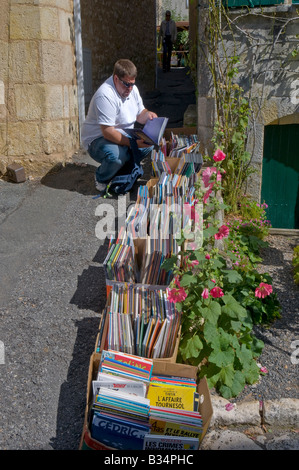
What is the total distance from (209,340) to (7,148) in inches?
174

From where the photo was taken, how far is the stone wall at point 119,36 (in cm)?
796

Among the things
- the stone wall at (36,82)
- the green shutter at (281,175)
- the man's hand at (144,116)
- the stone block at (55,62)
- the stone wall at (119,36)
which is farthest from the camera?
the stone wall at (119,36)

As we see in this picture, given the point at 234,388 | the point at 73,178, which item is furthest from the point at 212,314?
the point at 73,178

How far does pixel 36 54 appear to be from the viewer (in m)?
5.71

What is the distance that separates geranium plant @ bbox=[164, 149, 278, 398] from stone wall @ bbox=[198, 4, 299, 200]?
3.21 metres

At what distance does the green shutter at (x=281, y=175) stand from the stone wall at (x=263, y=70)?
0.20 m

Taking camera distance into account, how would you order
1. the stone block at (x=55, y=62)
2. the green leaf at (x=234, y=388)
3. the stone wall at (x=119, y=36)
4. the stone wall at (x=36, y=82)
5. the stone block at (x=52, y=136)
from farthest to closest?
the stone wall at (x=119, y=36)
the stone block at (x=52, y=136)
the stone block at (x=55, y=62)
the stone wall at (x=36, y=82)
the green leaf at (x=234, y=388)

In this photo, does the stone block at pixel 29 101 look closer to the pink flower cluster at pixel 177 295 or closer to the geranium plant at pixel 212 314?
the geranium plant at pixel 212 314

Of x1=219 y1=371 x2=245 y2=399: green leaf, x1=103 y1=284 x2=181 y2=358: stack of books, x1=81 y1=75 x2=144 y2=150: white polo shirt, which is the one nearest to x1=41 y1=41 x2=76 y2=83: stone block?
x1=81 y1=75 x2=144 y2=150: white polo shirt

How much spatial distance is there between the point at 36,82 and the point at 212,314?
4.29m

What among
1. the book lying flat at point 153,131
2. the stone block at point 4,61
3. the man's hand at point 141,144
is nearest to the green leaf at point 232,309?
the book lying flat at point 153,131

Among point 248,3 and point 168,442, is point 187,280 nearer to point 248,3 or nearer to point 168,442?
point 168,442

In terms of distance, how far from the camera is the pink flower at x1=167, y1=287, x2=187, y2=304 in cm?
271
